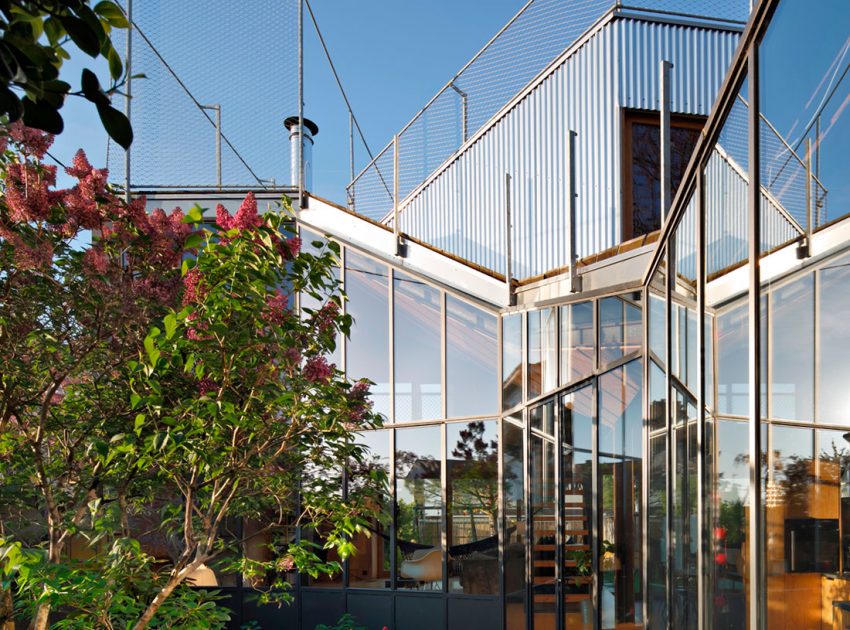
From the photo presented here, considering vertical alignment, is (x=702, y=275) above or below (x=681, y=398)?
above

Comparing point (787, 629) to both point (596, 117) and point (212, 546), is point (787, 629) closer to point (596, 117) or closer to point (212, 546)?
point (212, 546)

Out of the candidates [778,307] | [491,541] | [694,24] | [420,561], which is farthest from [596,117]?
[778,307]

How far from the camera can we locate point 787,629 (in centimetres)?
171

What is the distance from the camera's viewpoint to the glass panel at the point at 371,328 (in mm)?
10062

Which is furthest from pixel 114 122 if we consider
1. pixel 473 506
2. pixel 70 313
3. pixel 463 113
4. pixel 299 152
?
pixel 299 152

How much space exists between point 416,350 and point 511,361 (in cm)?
148

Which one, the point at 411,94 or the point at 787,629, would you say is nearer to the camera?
the point at 787,629

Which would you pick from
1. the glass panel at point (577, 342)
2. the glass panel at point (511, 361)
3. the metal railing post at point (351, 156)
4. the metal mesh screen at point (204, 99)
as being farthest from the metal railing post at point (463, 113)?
the glass panel at point (577, 342)

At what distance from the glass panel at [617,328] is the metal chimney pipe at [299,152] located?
5.42 m

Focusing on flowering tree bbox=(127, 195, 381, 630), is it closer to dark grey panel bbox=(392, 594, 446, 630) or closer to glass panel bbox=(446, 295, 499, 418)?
A: glass panel bbox=(446, 295, 499, 418)

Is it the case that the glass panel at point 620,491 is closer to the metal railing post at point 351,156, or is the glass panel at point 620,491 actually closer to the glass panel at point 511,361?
the glass panel at point 511,361

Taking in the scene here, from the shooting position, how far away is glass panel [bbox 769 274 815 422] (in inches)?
59.5

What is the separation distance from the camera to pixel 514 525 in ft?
28.7

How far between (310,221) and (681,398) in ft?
27.2
